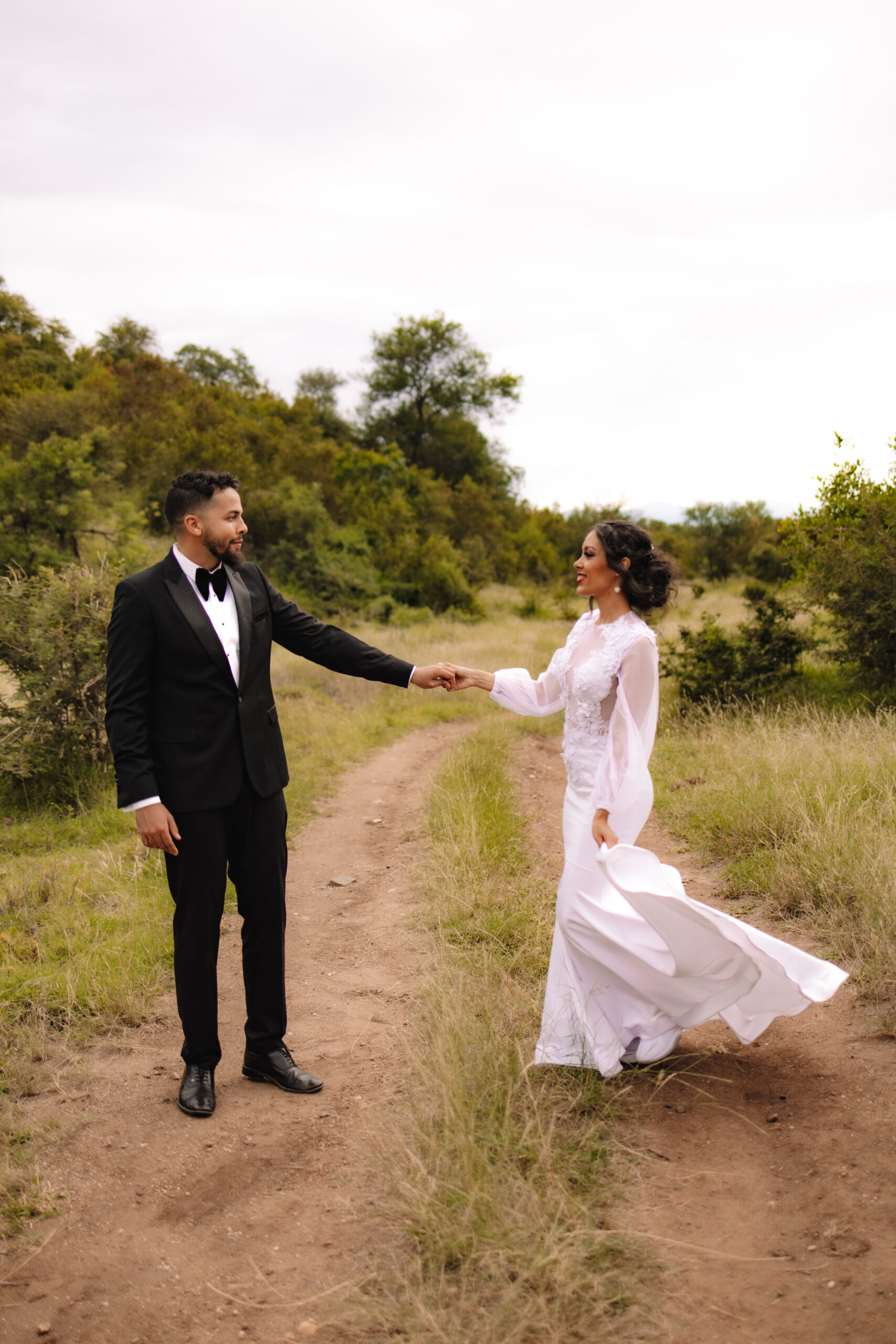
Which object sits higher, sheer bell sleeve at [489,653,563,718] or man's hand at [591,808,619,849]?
sheer bell sleeve at [489,653,563,718]

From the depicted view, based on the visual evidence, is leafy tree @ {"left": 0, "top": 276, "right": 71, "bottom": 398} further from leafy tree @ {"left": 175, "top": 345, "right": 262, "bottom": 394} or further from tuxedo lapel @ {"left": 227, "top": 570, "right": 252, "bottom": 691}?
tuxedo lapel @ {"left": 227, "top": 570, "right": 252, "bottom": 691}

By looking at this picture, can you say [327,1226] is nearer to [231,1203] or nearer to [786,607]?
[231,1203]

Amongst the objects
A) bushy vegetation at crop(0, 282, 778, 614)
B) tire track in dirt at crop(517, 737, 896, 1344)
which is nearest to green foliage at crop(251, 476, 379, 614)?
bushy vegetation at crop(0, 282, 778, 614)

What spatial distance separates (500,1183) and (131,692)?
217 cm

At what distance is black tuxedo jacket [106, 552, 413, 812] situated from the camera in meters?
3.46

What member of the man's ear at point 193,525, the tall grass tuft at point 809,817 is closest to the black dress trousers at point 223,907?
the man's ear at point 193,525

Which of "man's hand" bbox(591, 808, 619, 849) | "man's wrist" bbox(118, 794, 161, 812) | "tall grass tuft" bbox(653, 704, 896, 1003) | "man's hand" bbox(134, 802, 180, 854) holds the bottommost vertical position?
"tall grass tuft" bbox(653, 704, 896, 1003)

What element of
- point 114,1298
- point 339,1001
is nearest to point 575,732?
point 339,1001

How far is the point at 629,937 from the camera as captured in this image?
352 centimetres

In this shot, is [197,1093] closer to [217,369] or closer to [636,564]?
[636,564]

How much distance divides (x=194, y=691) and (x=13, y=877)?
11.8ft

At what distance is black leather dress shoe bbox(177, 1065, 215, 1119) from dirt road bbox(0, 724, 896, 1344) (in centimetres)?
4

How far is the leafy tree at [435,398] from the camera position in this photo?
38750 millimetres

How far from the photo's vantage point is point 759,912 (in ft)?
17.0
